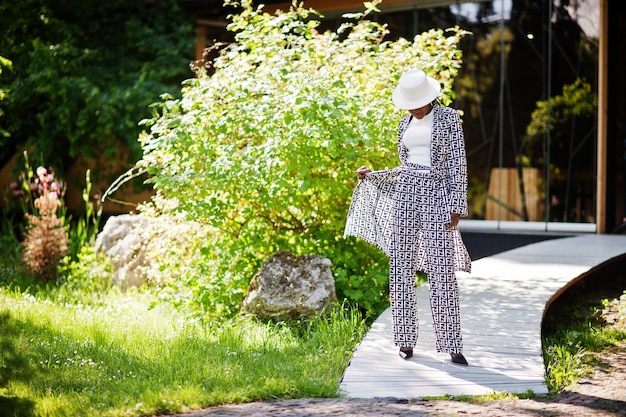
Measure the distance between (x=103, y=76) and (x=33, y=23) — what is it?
1409 mm

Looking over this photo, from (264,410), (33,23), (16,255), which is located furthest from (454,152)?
(33,23)

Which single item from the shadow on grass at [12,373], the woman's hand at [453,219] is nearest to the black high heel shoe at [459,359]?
the woman's hand at [453,219]

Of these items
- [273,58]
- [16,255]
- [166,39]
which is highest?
[166,39]

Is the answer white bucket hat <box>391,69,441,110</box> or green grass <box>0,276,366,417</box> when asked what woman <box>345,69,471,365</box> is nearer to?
white bucket hat <box>391,69,441,110</box>

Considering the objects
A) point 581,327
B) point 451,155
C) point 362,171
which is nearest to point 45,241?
point 362,171

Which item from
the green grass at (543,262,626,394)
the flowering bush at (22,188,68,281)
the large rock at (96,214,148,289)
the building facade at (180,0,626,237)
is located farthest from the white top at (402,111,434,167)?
the building facade at (180,0,626,237)

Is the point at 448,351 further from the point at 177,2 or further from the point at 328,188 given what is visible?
the point at 177,2

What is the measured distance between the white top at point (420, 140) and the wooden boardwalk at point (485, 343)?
50.3 inches

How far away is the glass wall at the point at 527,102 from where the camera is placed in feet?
35.7

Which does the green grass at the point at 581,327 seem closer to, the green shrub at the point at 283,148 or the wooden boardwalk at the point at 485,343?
the wooden boardwalk at the point at 485,343

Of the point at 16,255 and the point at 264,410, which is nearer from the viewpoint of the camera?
the point at 264,410

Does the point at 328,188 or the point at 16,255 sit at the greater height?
the point at 328,188

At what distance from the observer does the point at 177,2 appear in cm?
1223

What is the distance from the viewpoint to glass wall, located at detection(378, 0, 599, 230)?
10883 mm
